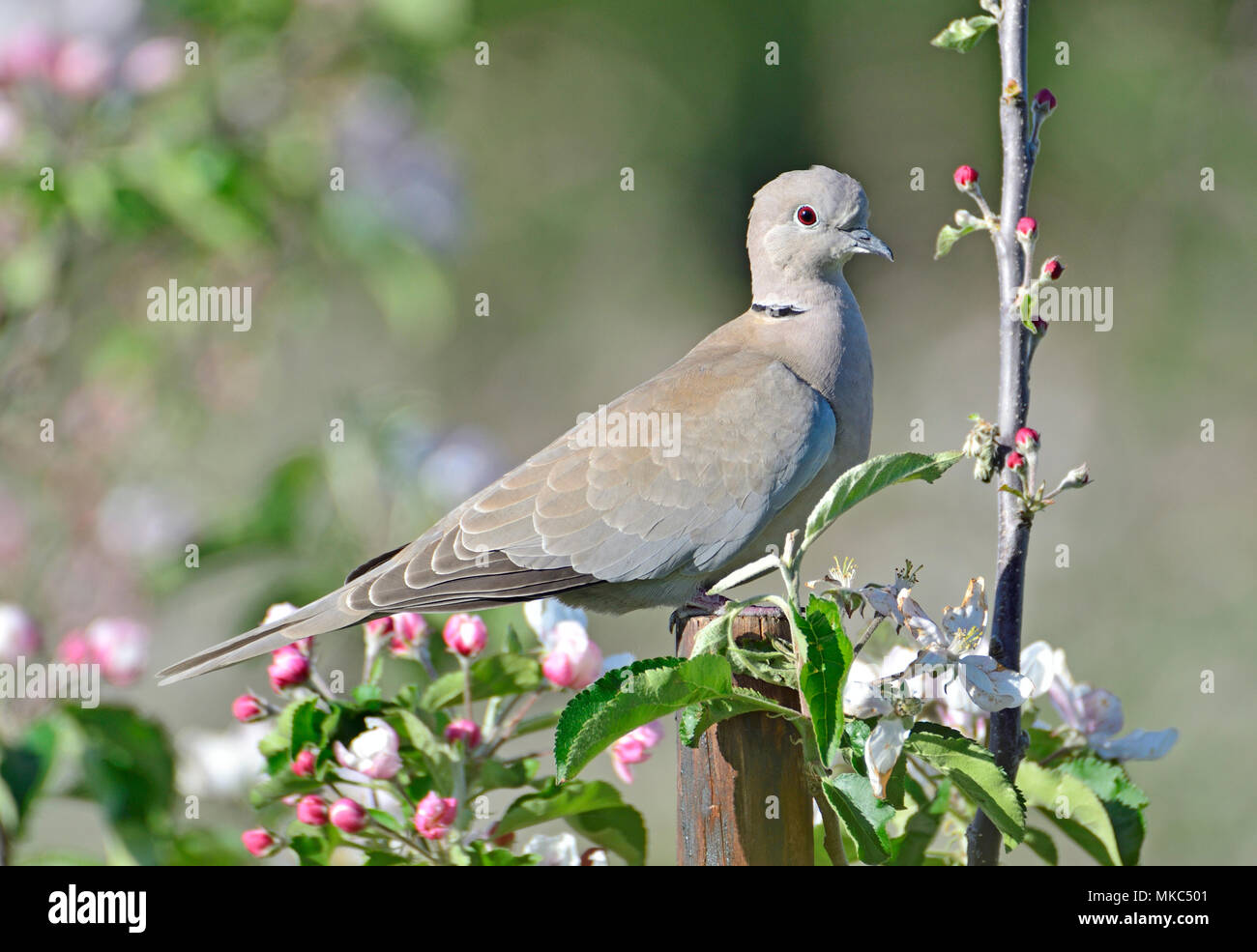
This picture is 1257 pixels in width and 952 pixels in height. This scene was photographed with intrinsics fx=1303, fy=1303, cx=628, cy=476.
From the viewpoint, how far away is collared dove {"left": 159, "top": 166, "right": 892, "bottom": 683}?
227cm

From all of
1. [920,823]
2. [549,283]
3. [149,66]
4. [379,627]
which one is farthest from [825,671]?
[549,283]

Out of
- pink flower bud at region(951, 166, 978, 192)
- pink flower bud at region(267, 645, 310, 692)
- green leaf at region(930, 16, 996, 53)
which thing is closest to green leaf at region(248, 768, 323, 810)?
pink flower bud at region(267, 645, 310, 692)

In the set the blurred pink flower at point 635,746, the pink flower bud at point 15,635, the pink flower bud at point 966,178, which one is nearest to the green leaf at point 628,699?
the blurred pink flower at point 635,746

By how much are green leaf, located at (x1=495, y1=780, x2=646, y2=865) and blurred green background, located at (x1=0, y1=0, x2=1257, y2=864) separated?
2.81 feet

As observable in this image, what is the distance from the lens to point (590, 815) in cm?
184

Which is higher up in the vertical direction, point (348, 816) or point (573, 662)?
point (573, 662)

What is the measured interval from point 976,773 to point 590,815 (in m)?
0.60

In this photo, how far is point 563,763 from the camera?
4.65ft

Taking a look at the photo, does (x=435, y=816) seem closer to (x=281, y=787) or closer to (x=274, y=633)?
(x=281, y=787)

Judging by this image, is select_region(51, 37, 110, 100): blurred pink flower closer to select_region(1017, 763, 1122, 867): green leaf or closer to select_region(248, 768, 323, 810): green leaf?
select_region(248, 768, 323, 810): green leaf

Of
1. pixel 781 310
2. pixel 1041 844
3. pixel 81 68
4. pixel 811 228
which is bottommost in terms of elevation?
pixel 1041 844

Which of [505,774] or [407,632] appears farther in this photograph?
[407,632]

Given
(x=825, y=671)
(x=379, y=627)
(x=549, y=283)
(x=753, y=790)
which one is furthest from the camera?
(x=549, y=283)

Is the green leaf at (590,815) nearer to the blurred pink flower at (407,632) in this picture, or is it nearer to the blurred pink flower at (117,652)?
the blurred pink flower at (407,632)
